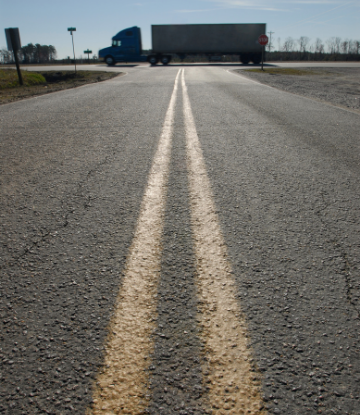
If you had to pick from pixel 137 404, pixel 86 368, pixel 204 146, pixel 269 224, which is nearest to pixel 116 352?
pixel 86 368

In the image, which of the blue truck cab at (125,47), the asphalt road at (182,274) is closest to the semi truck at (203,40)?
the blue truck cab at (125,47)

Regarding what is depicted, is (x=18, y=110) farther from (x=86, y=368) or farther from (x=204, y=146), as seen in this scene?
(x=86, y=368)

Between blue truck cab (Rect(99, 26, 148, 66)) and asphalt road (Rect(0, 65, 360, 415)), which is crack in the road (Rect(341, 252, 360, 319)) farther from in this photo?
blue truck cab (Rect(99, 26, 148, 66))

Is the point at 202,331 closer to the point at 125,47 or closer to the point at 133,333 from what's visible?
the point at 133,333

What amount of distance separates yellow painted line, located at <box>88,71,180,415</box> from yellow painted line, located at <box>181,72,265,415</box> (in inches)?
8.6

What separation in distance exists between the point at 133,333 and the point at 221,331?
0.34 metres

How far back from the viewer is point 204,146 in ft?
13.6

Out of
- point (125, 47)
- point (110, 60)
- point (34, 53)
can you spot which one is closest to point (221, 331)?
point (125, 47)

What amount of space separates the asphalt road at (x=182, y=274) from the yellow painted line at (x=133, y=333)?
0.07 feet

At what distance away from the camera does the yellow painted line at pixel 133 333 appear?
3.49ft

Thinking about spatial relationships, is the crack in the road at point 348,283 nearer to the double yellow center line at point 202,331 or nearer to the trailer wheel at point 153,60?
the double yellow center line at point 202,331

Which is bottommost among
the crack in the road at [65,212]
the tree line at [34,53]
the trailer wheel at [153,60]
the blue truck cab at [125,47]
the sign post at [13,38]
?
the crack in the road at [65,212]

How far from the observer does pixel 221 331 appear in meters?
1.32

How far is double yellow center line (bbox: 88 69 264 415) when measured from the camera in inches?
42.1
